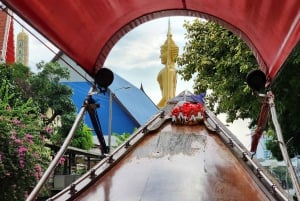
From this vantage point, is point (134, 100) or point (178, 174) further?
point (134, 100)

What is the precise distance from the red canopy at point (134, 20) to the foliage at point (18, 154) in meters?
8.82

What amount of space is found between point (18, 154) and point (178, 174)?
34.3 feet

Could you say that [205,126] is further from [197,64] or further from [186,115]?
[197,64]

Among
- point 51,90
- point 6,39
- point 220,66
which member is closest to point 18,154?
point 220,66

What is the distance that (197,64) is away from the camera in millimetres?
15312

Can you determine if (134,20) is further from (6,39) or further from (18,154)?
(6,39)

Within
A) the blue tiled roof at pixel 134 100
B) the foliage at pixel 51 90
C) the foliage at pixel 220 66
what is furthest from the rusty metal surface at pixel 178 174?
the blue tiled roof at pixel 134 100

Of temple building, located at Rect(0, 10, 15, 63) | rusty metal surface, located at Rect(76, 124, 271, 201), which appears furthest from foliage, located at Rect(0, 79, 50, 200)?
rusty metal surface, located at Rect(76, 124, 271, 201)

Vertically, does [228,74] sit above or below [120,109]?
below

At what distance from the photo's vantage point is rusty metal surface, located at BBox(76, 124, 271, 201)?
3164mm

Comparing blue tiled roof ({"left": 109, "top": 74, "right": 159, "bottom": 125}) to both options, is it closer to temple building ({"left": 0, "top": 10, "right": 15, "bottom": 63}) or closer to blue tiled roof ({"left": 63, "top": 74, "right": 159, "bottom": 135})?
blue tiled roof ({"left": 63, "top": 74, "right": 159, "bottom": 135})

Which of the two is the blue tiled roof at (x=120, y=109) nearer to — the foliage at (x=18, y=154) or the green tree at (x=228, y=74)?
the green tree at (x=228, y=74)

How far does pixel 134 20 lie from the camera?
4570 mm

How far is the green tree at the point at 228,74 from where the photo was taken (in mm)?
12211
